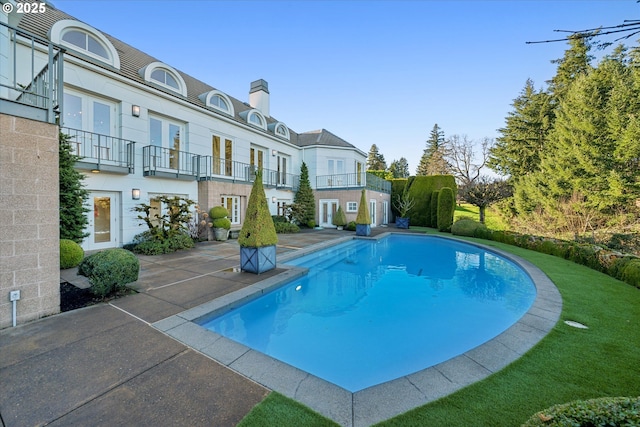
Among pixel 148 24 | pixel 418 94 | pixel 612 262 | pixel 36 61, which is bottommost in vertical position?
pixel 612 262

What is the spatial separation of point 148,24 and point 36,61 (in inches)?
178

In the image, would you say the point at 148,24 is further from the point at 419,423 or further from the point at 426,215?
the point at 426,215

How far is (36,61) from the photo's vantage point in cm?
788

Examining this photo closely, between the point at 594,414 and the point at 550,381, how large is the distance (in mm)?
1793

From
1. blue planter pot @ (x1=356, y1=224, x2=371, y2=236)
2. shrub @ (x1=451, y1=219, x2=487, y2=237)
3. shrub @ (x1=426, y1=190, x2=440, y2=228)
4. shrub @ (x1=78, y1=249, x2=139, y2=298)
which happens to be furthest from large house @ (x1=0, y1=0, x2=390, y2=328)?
shrub @ (x1=426, y1=190, x2=440, y2=228)

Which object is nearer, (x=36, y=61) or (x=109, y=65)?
(x=36, y=61)

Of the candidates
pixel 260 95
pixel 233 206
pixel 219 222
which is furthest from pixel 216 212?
pixel 260 95

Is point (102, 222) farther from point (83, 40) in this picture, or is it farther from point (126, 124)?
point (83, 40)

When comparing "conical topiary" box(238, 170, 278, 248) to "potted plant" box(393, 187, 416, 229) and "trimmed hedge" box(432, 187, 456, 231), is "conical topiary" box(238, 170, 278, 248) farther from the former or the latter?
"potted plant" box(393, 187, 416, 229)

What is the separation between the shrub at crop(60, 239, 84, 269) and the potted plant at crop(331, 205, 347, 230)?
13.8 meters

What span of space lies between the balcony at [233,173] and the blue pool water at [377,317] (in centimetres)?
724

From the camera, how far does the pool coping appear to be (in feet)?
7.81

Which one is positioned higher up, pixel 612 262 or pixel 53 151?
pixel 53 151

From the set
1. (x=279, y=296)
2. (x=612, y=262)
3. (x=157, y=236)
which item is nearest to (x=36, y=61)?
(x=157, y=236)
